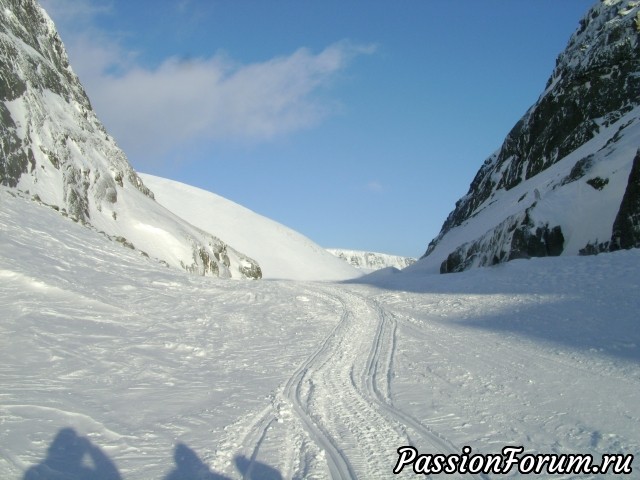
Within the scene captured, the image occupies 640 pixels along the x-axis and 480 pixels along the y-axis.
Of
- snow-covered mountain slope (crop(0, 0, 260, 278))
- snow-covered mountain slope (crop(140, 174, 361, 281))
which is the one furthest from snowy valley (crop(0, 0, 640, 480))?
snow-covered mountain slope (crop(140, 174, 361, 281))

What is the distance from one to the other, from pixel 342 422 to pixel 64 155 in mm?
31033

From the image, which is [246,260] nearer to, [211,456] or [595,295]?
[595,295]

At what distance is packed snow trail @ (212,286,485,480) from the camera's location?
5.05 meters

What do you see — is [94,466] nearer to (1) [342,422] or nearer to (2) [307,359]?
(1) [342,422]

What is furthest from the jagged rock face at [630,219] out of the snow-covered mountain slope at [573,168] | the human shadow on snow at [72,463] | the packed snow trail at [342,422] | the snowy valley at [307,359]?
the human shadow on snow at [72,463]

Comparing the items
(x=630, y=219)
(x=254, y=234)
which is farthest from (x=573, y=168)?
(x=254, y=234)

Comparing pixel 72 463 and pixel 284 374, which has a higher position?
pixel 284 374

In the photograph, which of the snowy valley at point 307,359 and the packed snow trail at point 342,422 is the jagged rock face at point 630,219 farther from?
the packed snow trail at point 342,422

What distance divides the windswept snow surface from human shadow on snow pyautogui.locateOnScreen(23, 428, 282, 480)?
23 mm

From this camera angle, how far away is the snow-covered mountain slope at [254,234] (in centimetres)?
7988

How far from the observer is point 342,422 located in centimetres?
615

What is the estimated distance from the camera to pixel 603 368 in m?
8.62

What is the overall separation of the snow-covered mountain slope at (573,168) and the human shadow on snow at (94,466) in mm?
17747

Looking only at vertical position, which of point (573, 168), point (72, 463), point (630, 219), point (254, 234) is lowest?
point (72, 463)
